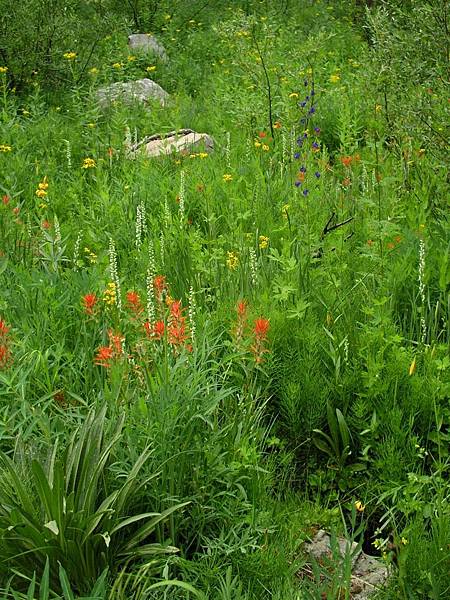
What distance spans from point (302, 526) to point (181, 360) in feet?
2.27

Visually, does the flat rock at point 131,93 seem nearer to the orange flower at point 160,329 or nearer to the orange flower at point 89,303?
the orange flower at point 89,303

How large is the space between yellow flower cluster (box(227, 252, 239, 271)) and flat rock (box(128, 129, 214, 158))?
2.17m

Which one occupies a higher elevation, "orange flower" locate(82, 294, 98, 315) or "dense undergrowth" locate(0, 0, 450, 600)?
"orange flower" locate(82, 294, 98, 315)

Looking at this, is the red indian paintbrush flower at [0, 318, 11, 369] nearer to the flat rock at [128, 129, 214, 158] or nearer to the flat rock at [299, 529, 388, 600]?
the flat rock at [299, 529, 388, 600]

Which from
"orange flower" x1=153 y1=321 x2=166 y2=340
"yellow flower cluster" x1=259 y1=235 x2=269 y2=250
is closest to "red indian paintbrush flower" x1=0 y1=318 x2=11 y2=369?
"orange flower" x1=153 y1=321 x2=166 y2=340

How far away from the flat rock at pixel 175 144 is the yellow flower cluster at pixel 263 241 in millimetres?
1915

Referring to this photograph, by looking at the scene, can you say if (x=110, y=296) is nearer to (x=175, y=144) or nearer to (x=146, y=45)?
(x=175, y=144)

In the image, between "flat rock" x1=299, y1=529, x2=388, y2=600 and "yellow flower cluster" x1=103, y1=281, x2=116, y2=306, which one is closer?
"flat rock" x1=299, y1=529, x2=388, y2=600

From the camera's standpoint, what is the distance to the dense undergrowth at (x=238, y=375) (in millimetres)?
2471

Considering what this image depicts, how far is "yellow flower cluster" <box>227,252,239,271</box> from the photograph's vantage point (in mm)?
3914

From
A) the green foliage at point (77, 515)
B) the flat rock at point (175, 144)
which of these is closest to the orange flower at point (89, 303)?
the green foliage at point (77, 515)

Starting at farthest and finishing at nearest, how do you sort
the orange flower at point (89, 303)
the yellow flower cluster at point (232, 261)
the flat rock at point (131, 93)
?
the flat rock at point (131, 93) < the yellow flower cluster at point (232, 261) < the orange flower at point (89, 303)

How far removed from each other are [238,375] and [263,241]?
1.41m

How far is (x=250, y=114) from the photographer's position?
22.1ft
